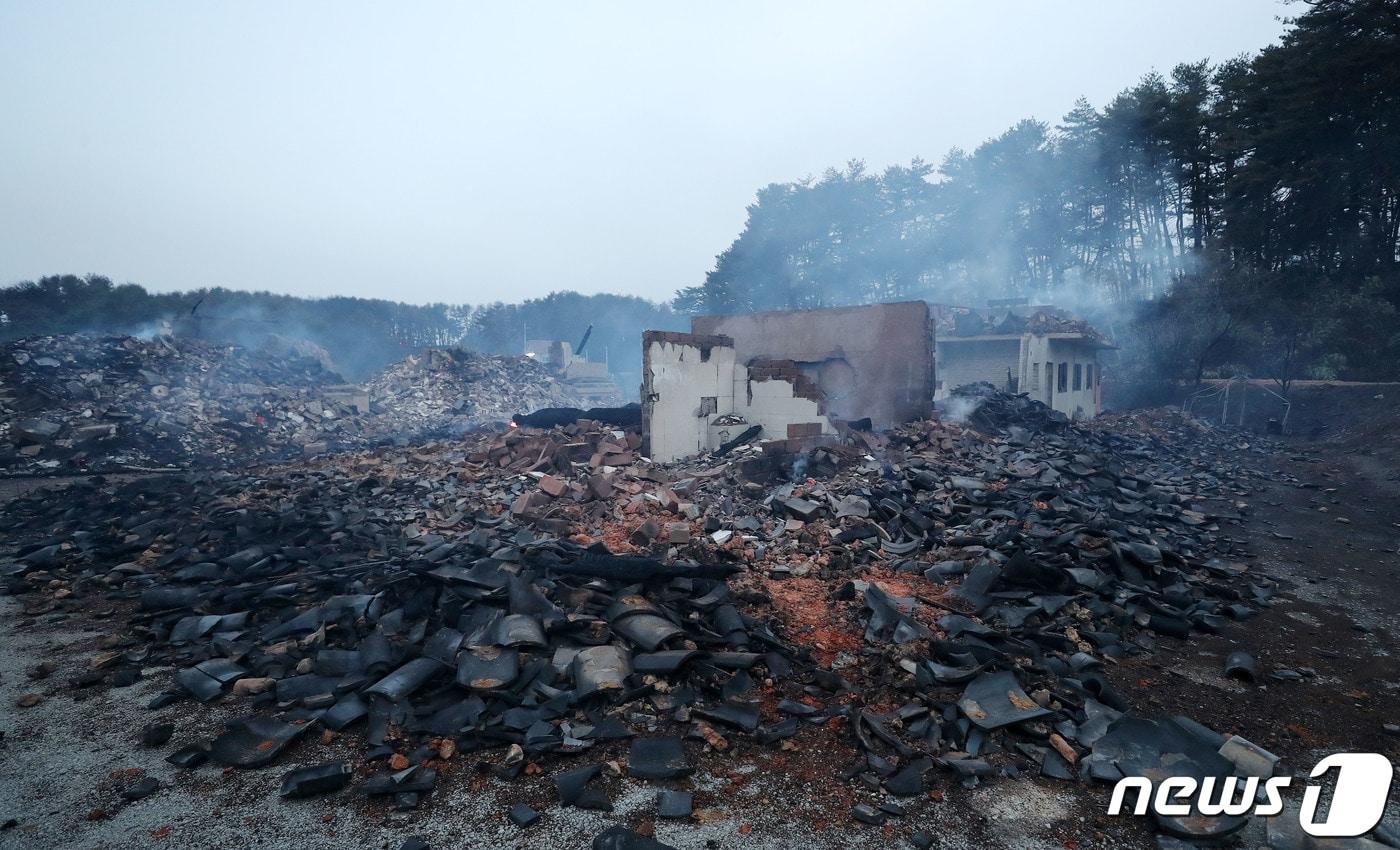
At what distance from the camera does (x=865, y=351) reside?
15.9 m

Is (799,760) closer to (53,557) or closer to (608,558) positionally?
(608,558)

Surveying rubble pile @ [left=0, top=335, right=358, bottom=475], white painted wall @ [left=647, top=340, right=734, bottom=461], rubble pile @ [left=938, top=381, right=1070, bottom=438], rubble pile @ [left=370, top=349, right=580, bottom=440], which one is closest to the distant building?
rubble pile @ [left=938, top=381, right=1070, bottom=438]

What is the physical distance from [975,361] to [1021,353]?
1.86 metres

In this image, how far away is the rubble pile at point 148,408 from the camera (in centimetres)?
1484

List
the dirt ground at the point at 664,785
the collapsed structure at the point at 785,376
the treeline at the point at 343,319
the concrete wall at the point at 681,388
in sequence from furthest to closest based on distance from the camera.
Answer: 1. the treeline at the point at 343,319
2. the collapsed structure at the point at 785,376
3. the concrete wall at the point at 681,388
4. the dirt ground at the point at 664,785

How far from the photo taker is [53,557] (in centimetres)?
718

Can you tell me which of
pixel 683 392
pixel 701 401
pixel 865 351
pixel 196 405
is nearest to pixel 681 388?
pixel 683 392

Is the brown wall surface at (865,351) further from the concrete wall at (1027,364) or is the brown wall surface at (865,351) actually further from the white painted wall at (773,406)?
the concrete wall at (1027,364)

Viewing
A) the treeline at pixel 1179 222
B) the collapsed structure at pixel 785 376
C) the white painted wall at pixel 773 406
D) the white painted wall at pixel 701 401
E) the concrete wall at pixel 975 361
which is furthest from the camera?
the concrete wall at pixel 975 361

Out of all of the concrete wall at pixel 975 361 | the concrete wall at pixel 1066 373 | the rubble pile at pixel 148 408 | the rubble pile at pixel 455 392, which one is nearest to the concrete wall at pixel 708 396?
the concrete wall at pixel 975 361

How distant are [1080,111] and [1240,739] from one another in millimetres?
37534

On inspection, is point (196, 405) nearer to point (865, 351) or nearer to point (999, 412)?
point (865, 351)

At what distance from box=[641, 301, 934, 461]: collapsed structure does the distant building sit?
579 cm

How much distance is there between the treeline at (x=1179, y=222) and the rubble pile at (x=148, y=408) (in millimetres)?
26450
